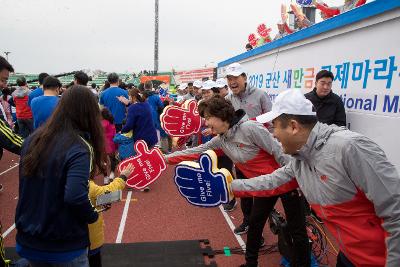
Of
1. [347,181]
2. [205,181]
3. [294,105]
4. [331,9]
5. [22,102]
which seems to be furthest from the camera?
[22,102]

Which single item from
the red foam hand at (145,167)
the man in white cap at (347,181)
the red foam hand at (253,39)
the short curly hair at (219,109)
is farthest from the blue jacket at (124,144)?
the red foam hand at (253,39)

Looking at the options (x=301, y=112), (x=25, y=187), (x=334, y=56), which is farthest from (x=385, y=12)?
(x=25, y=187)

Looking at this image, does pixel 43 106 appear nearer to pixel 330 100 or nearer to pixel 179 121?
pixel 179 121

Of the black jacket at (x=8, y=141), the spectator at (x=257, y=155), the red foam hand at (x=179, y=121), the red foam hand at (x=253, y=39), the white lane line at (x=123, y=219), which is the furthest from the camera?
the red foam hand at (x=253, y=39)

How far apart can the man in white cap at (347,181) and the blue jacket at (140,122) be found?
3999 millimetres

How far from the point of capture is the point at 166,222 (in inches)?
188

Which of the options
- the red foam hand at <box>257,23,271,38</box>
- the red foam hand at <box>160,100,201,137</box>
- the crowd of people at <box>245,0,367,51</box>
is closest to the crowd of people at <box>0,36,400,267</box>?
the red foam hand at <box>160,100,201,137</box>

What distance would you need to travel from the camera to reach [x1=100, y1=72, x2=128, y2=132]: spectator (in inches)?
276

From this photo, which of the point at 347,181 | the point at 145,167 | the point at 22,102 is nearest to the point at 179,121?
the point at 145,167

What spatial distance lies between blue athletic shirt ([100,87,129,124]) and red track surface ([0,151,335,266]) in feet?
6.44

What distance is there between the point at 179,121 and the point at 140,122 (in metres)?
1.38

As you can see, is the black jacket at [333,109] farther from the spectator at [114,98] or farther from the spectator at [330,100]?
the spectator at [114,98]

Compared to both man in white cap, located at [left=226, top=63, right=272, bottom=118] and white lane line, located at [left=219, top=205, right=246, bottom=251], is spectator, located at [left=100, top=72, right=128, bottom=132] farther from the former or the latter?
man in white cap, located at [left=226, top=63, right=272, bottom=118]

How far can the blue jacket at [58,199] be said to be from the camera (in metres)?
1.70
